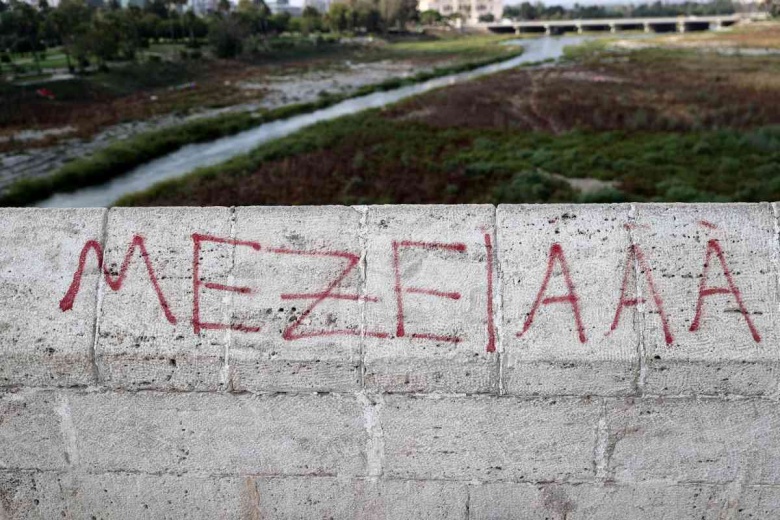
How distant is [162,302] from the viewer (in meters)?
2.38

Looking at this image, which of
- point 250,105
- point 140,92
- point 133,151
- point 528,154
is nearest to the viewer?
point 528,154

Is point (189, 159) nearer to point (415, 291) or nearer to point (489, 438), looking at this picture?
point (415, 291)

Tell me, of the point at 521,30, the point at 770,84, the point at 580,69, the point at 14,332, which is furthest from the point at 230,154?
the point at 521,30

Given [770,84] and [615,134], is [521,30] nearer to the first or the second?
[770,84]

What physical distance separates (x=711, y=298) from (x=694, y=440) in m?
0.52

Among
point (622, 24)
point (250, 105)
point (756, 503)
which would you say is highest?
point (622, 24)

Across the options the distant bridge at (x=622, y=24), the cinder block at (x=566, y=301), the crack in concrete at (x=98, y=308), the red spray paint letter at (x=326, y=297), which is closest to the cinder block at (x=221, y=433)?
the crack in concrete at (x=98, y=308)

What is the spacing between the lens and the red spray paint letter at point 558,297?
228cm

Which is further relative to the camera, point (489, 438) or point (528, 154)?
point (528, 154)

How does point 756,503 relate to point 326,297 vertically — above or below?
below

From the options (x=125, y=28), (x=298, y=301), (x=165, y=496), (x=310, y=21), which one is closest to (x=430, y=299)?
(x=298, y=301)

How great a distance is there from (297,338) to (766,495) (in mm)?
1810

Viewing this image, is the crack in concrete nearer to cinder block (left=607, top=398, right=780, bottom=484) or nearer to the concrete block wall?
the concrete block wall

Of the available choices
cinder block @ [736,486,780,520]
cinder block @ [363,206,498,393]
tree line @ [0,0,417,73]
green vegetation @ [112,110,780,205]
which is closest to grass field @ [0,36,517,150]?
tree line @ [0,0,417,73]
